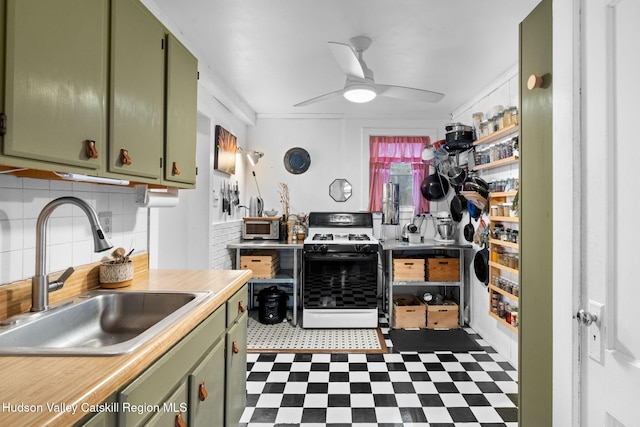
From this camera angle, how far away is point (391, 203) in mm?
4410

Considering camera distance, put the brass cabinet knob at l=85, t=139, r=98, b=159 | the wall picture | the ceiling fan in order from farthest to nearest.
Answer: the wall picture, the ceiling fan, the brass cabinet knob at l=85, t=139, r=98, b=159

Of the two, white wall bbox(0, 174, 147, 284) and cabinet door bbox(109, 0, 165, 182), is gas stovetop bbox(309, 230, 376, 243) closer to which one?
white wall bbox(0, 174, 147, 284)

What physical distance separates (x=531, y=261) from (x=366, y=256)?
2.36 m

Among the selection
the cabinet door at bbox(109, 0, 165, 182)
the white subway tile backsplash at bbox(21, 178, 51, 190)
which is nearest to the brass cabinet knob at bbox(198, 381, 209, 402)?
the cabinet door at bbox(109, 0, 165, 182)

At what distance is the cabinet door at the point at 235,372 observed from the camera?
1.72 metres

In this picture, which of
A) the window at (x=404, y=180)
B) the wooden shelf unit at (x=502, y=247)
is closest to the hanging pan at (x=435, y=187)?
the window at (x=404, y=180)

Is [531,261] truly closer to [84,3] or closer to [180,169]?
[180,169]

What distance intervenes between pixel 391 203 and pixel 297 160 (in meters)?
1.33

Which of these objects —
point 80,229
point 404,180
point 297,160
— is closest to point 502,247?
point 404,180

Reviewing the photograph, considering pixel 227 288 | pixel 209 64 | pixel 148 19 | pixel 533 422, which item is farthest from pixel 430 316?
pixel 148 19

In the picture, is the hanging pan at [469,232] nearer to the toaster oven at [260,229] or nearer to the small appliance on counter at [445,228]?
the small appliance on counter at [445,228]

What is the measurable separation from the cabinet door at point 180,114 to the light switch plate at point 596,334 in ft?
5.98

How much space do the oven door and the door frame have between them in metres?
2.54

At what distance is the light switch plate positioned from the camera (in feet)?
3.30
